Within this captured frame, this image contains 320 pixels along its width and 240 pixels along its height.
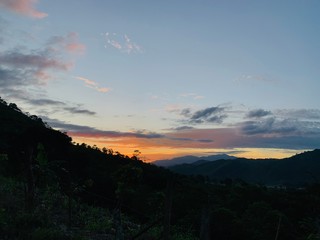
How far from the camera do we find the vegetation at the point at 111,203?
11945 mm

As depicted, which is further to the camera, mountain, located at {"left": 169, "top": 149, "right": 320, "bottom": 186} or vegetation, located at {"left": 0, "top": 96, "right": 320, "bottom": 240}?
mountain, located at {"left": 169, "top": 149, "right": 320, "bottom": 186}

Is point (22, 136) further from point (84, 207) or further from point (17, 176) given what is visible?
point (84, 207)

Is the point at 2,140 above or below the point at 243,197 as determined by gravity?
above

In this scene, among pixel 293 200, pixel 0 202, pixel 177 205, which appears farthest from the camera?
pixel 293 200

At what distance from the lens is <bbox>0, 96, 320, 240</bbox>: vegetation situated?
11945mm

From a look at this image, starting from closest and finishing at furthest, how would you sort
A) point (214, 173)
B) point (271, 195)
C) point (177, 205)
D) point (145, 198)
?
point (145, 198)
point (177, 205)
point (271, 195)
point (214, 173)

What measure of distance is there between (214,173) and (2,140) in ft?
476

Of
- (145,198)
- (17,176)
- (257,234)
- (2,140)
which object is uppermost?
(2,140)

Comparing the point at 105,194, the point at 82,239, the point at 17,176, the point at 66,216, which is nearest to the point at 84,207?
the point at 66,216

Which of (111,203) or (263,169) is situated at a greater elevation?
(263,169)

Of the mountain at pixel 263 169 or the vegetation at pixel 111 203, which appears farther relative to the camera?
the mountain at pixel 263 169

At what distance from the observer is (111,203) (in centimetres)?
2941

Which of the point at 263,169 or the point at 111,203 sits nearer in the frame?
the point at 111,203

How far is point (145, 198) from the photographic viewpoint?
3584 cm
